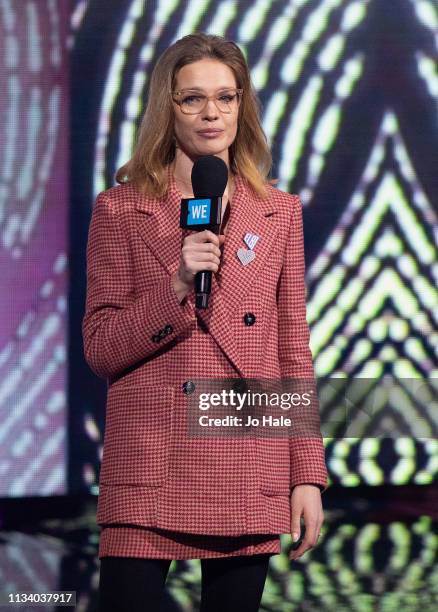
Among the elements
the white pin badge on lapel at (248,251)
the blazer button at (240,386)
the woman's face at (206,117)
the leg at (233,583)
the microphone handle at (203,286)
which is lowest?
the leg at (233,583)

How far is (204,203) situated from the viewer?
175 centimetres

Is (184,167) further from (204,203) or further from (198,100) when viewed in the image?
(204,203)

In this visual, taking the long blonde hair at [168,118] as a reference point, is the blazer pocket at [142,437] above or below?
below

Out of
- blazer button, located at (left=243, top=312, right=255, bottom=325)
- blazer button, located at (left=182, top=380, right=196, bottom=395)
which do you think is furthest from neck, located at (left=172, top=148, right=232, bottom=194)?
blazer button, located at (left=182, top=380, right=196, bottom=395)

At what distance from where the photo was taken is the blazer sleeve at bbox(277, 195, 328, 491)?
1.94 metres

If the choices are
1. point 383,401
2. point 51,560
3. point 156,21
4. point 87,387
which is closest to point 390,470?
point 383,401

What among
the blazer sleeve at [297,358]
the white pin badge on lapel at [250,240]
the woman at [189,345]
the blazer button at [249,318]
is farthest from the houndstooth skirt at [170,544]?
the white pin badge on lapel at [250,240]

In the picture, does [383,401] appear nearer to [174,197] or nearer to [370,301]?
[370,301]

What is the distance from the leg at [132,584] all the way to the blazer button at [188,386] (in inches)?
9.6

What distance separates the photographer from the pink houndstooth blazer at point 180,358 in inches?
71.9

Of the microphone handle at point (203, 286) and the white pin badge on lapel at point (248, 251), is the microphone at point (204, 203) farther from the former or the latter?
the white pin badge on lapel at point (248, 251)

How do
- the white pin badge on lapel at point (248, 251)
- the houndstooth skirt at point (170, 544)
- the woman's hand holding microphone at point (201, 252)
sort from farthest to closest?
the white pin badge on lapel at point (248, 251) < the houndstooth skirt at point (170, 544) < the woman's hand holding microphone at point (201, 252)

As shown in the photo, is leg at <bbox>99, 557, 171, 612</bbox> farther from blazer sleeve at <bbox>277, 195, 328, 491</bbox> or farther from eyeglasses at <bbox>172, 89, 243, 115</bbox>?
eyeglasses at <bbox>172, 89, 243, 115</bbox>

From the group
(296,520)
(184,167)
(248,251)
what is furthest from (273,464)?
(184,167)
